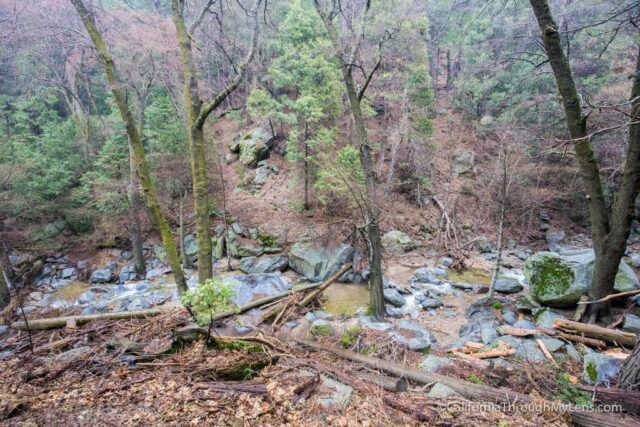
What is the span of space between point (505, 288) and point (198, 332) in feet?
27.6

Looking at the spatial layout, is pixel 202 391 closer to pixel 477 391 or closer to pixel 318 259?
pixel 477 391

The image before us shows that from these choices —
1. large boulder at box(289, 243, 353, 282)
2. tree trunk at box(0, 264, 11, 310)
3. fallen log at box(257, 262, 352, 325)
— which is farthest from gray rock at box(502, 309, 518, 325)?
tree trunk at box(0, 264, 11, 310)

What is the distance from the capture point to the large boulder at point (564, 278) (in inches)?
241

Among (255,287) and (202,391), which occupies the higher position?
(202,391)

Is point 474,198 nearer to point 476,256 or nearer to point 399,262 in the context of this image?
point 476,256

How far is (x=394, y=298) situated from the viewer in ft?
27.0

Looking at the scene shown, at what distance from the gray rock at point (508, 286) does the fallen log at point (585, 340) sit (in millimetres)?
4049

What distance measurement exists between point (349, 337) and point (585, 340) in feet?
11.5

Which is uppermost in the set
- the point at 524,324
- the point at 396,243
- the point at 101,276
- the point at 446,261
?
the point at 396,243

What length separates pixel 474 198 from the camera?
47.5 ft

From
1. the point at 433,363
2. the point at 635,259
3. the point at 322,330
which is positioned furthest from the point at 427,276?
the point at 635,259

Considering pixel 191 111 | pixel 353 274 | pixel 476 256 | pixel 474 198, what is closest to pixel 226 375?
pixel 191 111

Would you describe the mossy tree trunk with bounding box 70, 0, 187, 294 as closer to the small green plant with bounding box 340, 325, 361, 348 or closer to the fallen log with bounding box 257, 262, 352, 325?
the fallen log with bounding box 257, 262, 352, 325

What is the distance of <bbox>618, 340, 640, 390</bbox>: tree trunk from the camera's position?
2564mm
